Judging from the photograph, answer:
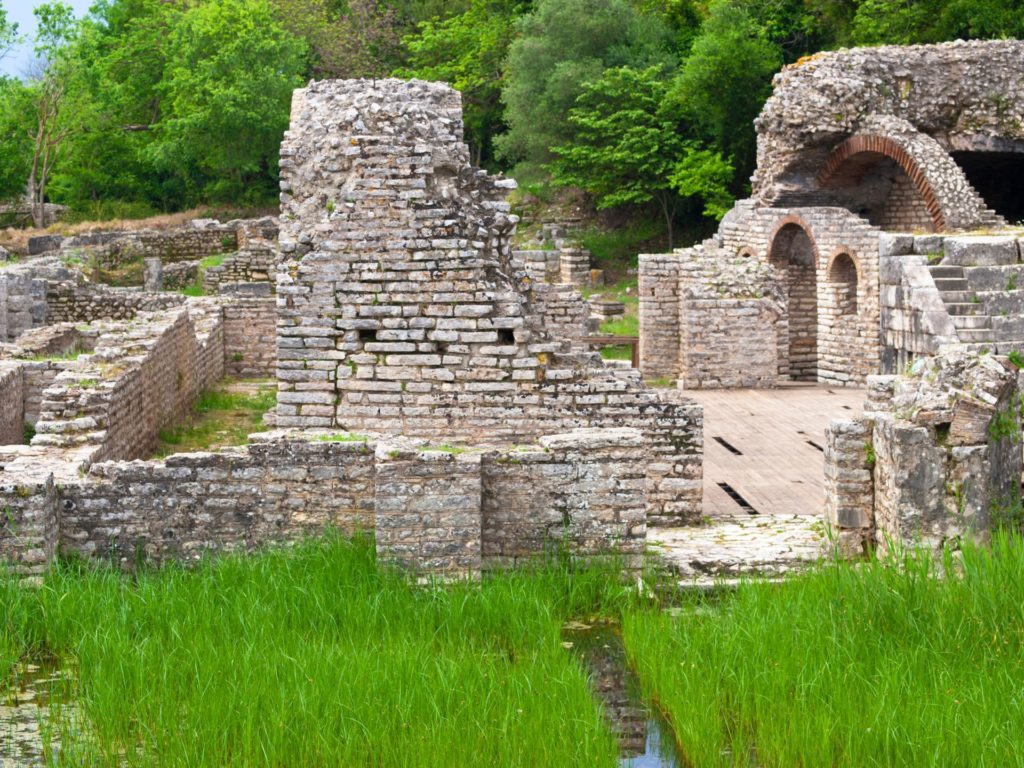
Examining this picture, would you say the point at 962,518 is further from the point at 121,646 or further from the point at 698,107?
the point at 698,107

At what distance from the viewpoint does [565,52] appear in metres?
38.1

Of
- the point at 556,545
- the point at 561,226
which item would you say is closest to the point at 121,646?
the point at 556,545

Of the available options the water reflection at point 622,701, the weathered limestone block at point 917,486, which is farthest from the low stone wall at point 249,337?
the weathered limestone block at point 917,486

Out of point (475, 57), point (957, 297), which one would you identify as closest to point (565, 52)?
point (475, 57)

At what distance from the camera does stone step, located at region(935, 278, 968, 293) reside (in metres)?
14.5

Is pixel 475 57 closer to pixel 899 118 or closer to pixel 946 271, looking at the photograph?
pixel 899 118

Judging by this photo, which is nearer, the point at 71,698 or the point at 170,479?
the point at 71,698

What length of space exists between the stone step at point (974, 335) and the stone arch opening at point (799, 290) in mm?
8026

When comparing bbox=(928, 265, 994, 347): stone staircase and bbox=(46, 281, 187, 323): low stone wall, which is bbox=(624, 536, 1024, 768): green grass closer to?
bbox=(928, 265, 994, 347): stone staircase

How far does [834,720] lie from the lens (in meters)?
6.65

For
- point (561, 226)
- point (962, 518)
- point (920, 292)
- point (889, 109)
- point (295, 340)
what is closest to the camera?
point (962, 518)

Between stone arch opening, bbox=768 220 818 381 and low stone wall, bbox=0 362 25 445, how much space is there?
11.3 metres

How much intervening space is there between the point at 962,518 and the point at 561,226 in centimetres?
3022

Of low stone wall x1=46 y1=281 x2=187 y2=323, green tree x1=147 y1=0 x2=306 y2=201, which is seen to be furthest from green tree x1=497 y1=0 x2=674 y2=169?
low stone wall x1=46 y1=281 x2=187 y2=323
